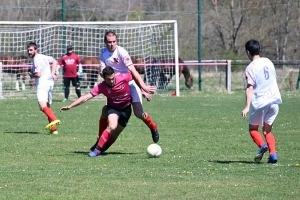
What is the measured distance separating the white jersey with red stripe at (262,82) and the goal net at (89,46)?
1698 centimetres

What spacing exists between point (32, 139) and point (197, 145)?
3.06 meters

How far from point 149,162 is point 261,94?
5.80 ft

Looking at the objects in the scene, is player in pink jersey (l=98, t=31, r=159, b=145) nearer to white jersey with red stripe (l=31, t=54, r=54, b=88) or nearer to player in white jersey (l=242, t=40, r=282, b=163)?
player in white jersey (l=242, t=40, r=282, b=163)

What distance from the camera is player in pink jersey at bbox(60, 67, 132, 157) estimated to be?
10398 millimetres

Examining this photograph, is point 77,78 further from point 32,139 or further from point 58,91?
point 32,139

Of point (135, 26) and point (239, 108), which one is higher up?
point (135, 26)

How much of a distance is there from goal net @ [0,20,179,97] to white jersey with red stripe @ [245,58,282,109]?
55.7 feet

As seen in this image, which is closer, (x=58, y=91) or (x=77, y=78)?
(x=77, y=78)

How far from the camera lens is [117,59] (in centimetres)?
1113

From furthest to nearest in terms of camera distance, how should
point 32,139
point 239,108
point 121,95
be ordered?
point 239,108, point 32,139, point 121,95

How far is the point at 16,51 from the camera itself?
1073 inches

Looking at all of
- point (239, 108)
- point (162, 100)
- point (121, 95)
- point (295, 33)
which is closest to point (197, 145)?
point (121, 95)

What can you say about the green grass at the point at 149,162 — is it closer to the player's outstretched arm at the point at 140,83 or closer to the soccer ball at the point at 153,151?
the soccer ball at the point at 153,151

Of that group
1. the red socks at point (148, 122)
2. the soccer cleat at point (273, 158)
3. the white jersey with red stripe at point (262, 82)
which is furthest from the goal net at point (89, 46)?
the soccer cleat at point (273, 158)
